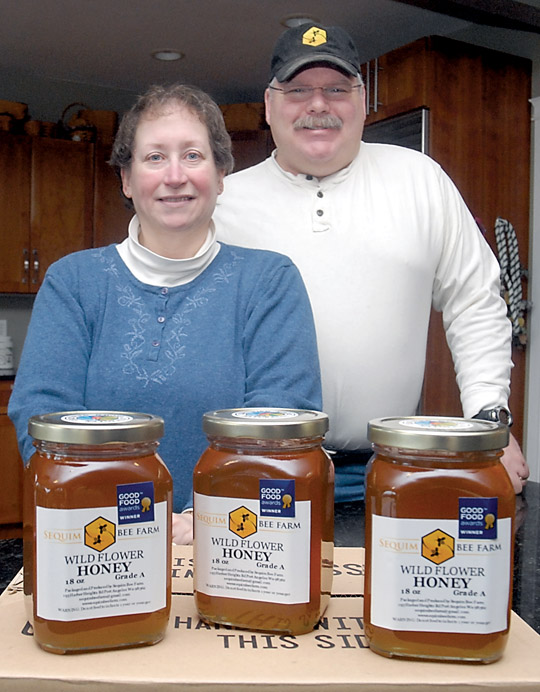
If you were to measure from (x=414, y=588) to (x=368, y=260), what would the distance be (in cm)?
94

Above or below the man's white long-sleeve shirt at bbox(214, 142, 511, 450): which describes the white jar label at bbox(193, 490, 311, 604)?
below

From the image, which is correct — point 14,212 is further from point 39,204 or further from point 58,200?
point 58,200

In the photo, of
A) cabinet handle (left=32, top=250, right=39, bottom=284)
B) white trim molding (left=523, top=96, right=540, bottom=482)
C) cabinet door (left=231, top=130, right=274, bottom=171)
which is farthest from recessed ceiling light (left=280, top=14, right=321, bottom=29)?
cabinet handle (left=32, top=250, right=39, bottom=284)

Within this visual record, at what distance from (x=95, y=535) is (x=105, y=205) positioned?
3.80 m

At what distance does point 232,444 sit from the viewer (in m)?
0.57

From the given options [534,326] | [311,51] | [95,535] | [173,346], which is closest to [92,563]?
[95,535]

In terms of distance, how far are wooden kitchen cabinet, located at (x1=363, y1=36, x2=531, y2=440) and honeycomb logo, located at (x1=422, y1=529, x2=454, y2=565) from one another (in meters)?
2.66

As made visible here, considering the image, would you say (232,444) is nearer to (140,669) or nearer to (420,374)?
(140,669)

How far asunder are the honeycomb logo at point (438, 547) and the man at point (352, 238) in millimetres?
815

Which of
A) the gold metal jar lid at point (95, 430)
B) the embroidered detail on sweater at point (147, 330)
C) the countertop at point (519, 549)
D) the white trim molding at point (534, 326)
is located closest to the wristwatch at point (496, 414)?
the countertop at point (519, 549)

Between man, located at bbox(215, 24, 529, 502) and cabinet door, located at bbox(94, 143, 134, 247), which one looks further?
cabinet door, located at bbox(94, 143, 134, 247)

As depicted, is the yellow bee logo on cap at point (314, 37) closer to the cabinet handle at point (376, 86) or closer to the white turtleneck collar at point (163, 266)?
the white turtleneck collar at point (163, 266)

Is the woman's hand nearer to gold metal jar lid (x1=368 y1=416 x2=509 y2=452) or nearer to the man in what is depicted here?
gold metal jar lid (x1=368 y1=416 x2=509 y2=452)

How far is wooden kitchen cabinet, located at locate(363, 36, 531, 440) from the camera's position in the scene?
123 inches
